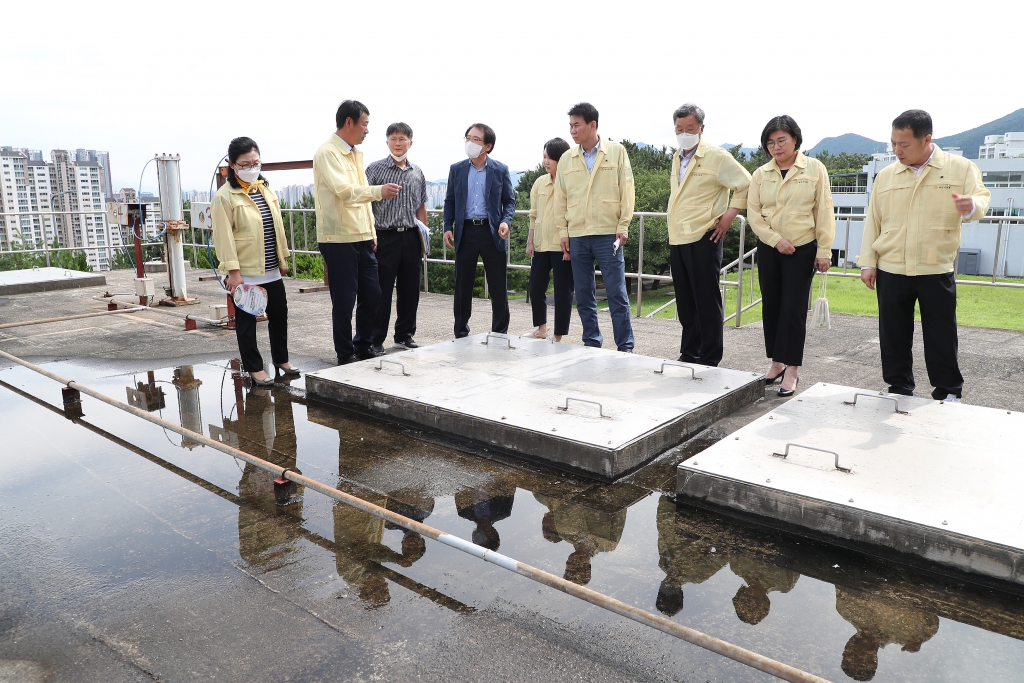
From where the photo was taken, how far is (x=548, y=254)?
5957mm

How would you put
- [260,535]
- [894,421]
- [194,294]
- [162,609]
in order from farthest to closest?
[194,294]
[894,421]
[260,535]
[162,609]

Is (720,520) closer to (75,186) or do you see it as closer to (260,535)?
(260,535)

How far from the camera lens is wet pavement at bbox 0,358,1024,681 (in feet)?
6.21

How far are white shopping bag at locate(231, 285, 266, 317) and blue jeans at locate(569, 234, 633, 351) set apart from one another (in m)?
2.17

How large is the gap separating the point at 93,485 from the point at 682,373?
3042 millimetres

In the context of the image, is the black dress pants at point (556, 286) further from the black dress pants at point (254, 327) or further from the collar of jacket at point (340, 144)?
the black dress pants at point (254, 327)

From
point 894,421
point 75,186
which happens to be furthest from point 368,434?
point 75,186

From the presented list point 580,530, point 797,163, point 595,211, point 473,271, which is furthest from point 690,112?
point 580,530

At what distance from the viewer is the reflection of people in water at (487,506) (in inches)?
102

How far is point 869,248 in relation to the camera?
398 cm

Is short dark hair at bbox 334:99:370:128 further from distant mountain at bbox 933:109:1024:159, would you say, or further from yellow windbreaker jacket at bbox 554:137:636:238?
distant mountain at bbox 933:109:1024:159

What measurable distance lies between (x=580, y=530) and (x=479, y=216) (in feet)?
11.6

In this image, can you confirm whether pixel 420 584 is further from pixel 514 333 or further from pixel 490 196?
pixel 514 333

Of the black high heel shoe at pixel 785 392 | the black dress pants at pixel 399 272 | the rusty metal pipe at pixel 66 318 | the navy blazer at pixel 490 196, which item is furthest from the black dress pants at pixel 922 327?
the rusty metal pipe at pixel 66 318
